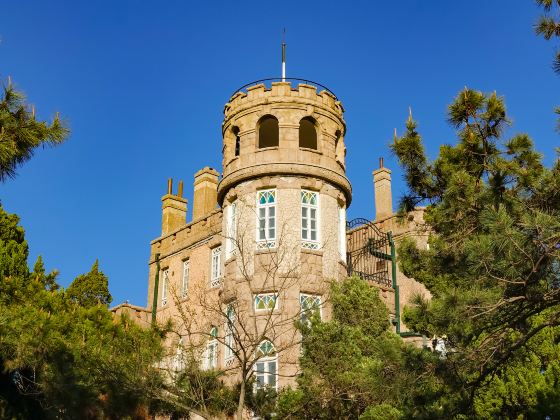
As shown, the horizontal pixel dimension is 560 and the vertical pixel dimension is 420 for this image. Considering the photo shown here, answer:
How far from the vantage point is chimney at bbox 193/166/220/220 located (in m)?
28.5

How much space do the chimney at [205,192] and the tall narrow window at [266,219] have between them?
633 centimetres

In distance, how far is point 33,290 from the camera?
52.7 feet

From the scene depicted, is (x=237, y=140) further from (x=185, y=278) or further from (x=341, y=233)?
(x=185, y=278)

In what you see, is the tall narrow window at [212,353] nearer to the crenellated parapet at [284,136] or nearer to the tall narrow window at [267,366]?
the tall narrow window at [267,366]

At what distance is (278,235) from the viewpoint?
21375mm

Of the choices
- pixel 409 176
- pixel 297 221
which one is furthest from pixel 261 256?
pixel 409 176

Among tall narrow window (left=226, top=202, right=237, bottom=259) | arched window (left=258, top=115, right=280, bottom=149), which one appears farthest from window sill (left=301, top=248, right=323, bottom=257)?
arched window (left=258, top=115, right=280, bottom=149)

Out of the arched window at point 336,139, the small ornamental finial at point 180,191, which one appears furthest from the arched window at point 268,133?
the small ornamental finial at point 180,191

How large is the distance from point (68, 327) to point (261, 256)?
676 cm

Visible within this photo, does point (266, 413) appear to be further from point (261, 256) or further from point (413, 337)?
point (413, 337)

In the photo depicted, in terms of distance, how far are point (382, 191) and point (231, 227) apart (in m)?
7.25

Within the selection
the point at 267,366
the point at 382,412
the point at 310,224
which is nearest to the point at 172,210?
the point at 310,224

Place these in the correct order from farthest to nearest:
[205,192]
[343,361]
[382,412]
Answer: [205,192], [343,361], [382,412]

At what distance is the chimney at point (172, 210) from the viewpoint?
2950 cm
